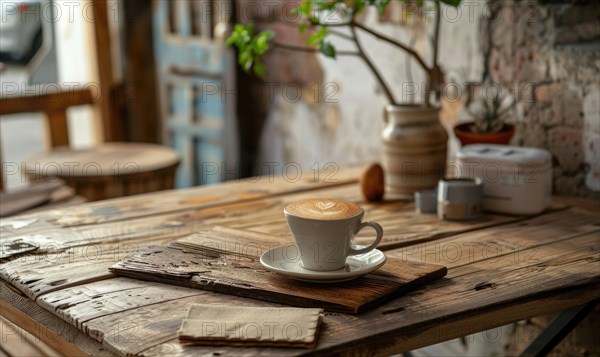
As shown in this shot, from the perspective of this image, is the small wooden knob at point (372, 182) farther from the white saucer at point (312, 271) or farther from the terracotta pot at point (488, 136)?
the white saucer at point (312, 271)

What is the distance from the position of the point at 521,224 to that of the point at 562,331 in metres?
0.29

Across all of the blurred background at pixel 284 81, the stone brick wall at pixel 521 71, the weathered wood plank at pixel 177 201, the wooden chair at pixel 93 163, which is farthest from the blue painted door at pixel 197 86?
the weathered wood plank at pixel 177 201

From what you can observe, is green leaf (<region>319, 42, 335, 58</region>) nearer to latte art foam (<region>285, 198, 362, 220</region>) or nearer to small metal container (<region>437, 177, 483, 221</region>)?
small metal container (<region>437, 177, 483, 221</region>)

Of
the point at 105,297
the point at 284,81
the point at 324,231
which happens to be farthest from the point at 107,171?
the point at 324,231

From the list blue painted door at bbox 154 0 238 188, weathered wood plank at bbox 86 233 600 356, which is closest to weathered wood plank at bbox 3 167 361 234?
weathered wood plank at bbox 86 233 600 356

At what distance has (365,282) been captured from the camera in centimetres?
150

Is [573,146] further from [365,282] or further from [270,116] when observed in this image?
[270,116]

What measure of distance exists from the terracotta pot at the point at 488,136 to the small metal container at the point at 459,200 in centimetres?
25

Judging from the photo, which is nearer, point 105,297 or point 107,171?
point 105,297

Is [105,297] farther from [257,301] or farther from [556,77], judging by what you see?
[556,77]

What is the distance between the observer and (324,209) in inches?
59.6

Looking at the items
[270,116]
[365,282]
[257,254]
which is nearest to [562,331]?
[365,282]

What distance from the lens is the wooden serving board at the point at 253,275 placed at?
1435 mm

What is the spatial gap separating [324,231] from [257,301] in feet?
0.55
